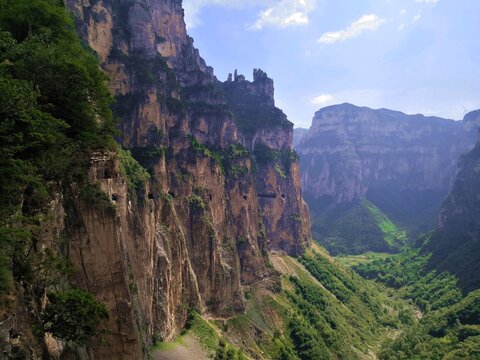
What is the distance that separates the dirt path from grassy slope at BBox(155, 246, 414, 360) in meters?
1.77

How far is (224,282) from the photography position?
301ft

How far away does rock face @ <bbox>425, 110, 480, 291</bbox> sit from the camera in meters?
144

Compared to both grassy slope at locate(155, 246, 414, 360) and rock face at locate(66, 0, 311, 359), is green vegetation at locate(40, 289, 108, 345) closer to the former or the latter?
rock face at locate(66, 0, 311, 359)

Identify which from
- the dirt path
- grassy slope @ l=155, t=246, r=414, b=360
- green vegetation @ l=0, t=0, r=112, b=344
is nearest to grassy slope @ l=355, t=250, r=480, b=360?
grassy slope @ l=155, t=246, r=414, b=360

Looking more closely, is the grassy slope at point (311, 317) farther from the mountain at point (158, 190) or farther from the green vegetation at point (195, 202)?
the green vegetation at point (195, 202)

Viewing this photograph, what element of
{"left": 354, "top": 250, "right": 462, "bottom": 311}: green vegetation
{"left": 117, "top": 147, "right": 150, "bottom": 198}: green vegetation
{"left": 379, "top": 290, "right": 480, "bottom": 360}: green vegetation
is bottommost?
{"left": 354, "top": 250, "right": 462, "bottom": 311}: green vegetation

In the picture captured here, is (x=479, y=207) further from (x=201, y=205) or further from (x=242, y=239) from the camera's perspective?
(x=201, y=205)

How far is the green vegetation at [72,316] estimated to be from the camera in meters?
22.4

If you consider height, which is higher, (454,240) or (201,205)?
(201,205)

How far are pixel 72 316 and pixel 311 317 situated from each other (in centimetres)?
9116

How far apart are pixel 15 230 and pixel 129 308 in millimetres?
20206

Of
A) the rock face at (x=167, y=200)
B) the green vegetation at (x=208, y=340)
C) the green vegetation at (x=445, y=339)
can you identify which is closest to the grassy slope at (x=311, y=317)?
the green vegetation at (x=208, y=340)

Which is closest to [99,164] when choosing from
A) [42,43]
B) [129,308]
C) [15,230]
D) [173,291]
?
[42,43]

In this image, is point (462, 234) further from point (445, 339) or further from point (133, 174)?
point (133, 174)
